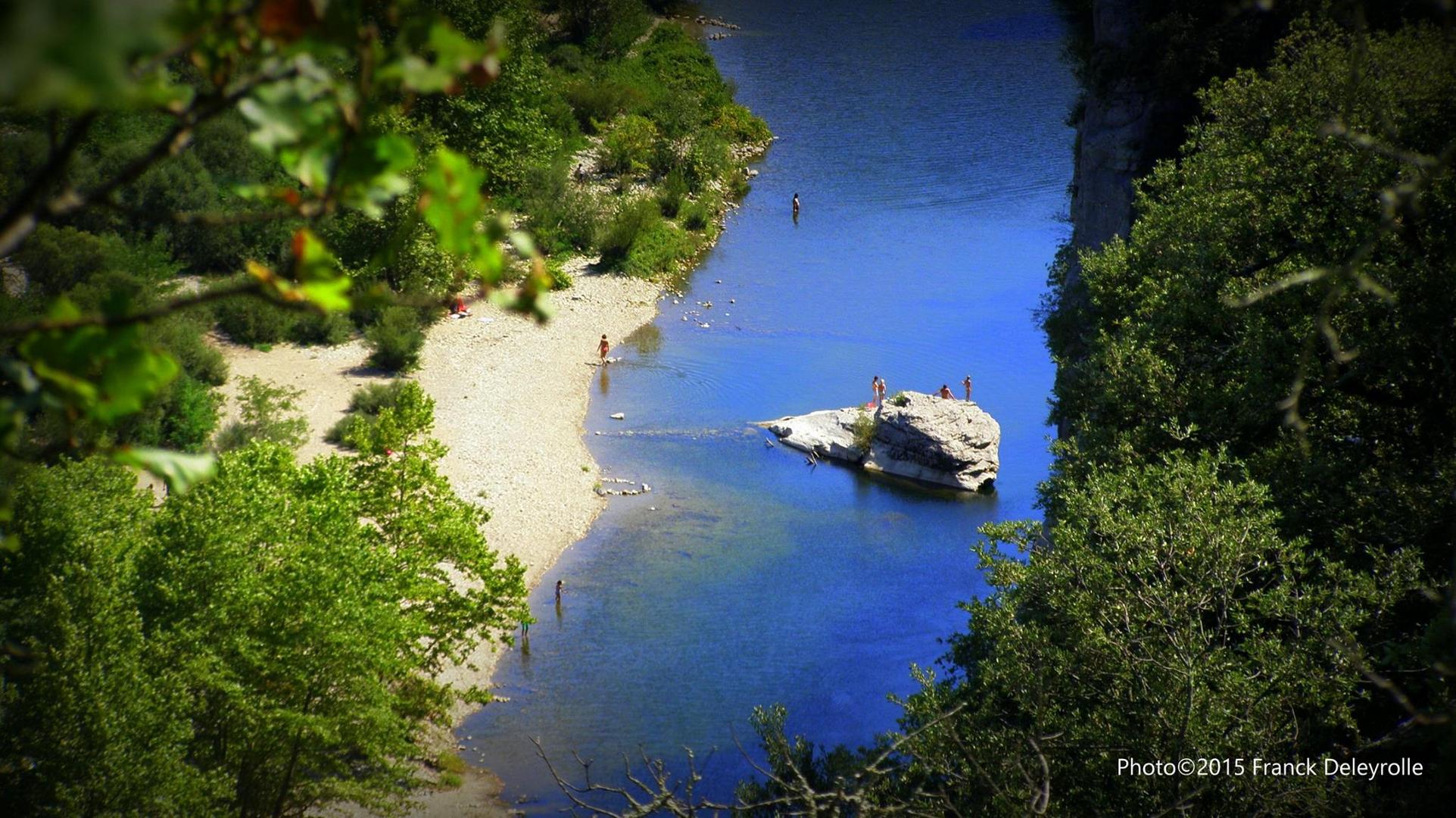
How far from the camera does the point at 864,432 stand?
3044 cm

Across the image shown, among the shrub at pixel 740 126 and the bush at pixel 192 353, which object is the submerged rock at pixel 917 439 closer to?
the bush at pixel 192 353

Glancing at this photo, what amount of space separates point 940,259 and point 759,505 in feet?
57.2

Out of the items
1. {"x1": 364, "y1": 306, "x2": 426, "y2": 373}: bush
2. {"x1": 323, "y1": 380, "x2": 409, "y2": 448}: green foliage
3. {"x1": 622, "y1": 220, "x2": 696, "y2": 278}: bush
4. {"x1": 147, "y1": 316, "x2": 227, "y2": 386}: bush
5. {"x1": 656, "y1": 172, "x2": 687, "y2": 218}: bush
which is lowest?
{"x1": 323, "y1": 380, "x2": 409, "y2": 448}: green foliage

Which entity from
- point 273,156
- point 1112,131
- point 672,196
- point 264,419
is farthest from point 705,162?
point 273,156

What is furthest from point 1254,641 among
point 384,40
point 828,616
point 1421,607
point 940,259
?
point 940,259

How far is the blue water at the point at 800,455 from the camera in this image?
20.9 m

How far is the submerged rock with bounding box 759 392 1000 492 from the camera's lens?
29.2 m

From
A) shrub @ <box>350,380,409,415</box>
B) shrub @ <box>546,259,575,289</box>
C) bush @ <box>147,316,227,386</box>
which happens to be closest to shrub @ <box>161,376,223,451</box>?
bush @ <box>147,316,227,386</box>

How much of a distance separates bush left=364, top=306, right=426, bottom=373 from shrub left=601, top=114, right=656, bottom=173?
17.4 m

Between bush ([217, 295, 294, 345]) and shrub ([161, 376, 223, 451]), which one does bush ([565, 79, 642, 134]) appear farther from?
shrub ([161, 376, 223, 451])

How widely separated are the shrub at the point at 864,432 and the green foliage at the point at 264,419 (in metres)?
13.3

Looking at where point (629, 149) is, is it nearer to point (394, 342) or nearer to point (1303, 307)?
point (394, 342)

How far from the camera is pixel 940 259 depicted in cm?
4206

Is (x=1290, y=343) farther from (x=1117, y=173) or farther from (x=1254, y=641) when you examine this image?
(x=1117, y=173)
